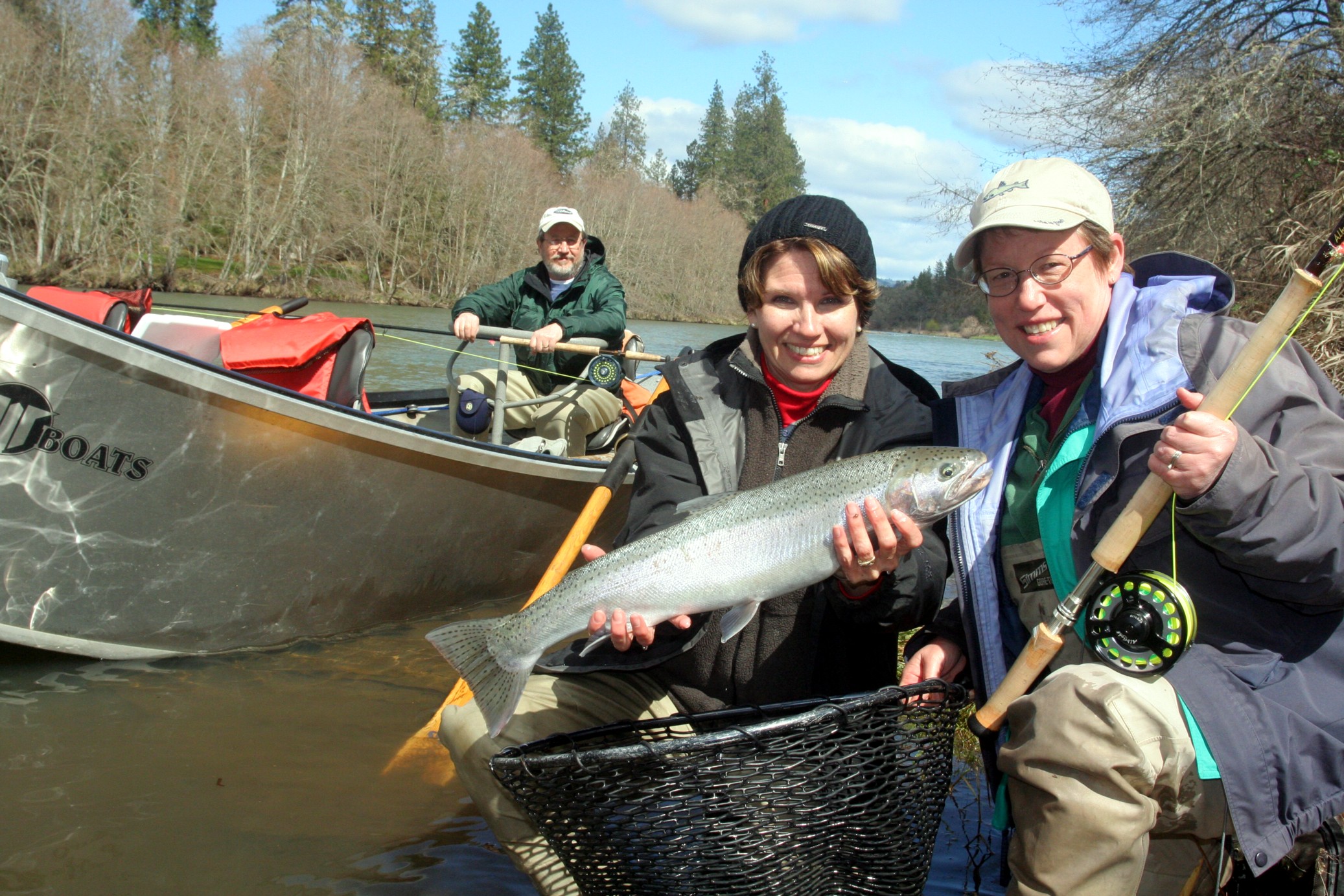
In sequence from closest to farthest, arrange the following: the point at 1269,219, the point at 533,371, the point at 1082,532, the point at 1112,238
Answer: the point at 1082,532 → the point at 1112,238 → the point at 533,371 → the point at 1269,219

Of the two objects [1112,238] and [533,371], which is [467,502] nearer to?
[533,371]

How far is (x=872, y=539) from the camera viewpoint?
2.52 m

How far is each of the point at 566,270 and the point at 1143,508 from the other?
18.5ft

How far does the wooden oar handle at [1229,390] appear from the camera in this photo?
83.7 inches

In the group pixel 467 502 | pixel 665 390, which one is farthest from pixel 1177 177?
pixel 665 390

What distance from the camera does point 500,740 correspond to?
2777 millimetres

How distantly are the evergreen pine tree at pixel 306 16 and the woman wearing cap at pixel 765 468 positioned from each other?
182ft

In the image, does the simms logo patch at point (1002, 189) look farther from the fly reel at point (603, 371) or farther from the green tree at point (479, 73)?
the green tree at point (479, 73)

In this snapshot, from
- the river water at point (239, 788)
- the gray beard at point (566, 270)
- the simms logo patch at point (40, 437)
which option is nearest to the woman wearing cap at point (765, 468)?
the river water at point (239, 788)

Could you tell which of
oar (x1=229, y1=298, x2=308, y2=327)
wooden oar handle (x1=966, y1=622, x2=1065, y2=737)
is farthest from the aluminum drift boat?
wooden oar handle (x1=966, y1=622, x2=1065, y2=737)

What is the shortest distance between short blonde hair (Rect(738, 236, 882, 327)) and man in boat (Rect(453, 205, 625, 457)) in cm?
390

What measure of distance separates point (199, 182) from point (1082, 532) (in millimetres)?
42925

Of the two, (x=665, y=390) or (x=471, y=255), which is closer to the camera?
(x=665, y=390)

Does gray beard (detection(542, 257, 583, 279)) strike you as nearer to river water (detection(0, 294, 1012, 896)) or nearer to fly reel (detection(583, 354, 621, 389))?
fly reel (detection(583, 354, 621, 389))
